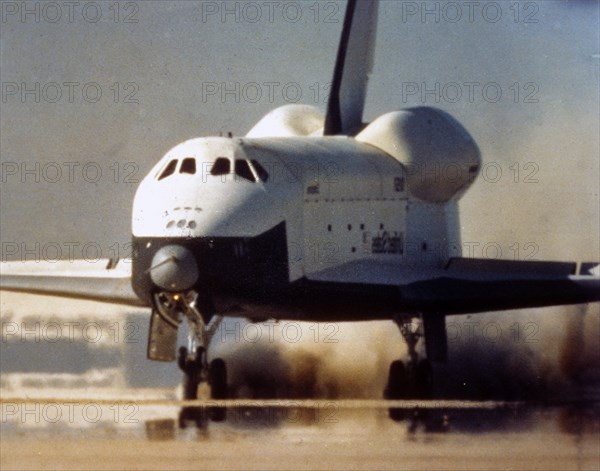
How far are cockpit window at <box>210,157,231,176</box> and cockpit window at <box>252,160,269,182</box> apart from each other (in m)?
0.33

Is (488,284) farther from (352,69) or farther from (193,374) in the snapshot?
(352,69)

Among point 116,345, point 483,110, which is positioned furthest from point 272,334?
point 483,110

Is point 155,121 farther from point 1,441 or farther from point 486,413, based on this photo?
point 1,441

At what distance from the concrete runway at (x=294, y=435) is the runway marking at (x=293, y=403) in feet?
0.06

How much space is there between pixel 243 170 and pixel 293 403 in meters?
2.54

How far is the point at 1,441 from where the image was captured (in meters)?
14.3

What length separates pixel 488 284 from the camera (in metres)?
21.5

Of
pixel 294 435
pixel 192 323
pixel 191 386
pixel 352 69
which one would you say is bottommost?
pixel 294 435

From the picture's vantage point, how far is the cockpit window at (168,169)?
19625 mm

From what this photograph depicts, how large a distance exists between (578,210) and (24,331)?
8.69 meters

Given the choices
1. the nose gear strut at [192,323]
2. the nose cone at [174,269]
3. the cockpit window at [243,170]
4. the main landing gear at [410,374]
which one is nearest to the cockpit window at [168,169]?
the cockpit window at [243,170]

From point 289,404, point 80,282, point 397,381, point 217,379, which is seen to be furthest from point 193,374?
point 80,282

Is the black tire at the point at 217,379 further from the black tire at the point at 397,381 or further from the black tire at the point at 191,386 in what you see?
the black tire at the point at 397,381

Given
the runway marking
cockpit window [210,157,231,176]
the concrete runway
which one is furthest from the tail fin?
the concrete runway
